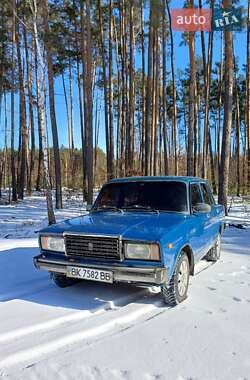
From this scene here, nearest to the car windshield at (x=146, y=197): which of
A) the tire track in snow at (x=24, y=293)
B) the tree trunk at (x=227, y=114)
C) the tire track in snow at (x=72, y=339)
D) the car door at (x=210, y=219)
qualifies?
the car door at (x=210, y=219)

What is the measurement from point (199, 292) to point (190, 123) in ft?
31.9

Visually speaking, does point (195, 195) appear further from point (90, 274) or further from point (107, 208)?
point (90, 274)

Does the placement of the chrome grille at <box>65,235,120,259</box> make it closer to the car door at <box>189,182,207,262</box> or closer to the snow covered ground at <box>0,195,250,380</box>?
the snow covered ground at <box>0,195,250,380</box>

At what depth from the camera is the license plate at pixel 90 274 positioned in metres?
4.21

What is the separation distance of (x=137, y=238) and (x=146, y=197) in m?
1.45

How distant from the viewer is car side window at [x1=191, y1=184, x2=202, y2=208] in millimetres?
5547

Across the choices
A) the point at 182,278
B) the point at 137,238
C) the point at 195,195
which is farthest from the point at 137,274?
the point at 195,195

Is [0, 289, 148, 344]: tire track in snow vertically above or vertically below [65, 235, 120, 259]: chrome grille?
below

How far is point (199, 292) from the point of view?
5012 mm

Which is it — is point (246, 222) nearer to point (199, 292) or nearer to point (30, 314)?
point (199, 292)

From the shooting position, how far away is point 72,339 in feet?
11.4

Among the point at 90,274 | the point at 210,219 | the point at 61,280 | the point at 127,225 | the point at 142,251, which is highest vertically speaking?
the point at 127,225

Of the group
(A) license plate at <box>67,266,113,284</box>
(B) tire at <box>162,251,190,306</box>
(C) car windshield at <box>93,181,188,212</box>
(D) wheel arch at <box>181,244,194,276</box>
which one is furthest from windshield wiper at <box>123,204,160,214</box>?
(A) license plate at <box>67,266,113,284</box>

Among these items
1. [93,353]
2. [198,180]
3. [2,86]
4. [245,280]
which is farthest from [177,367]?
[2,86]
